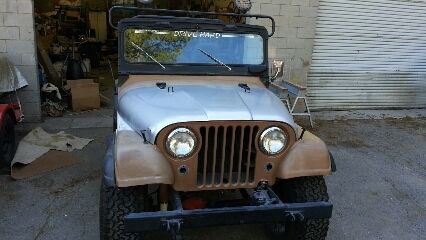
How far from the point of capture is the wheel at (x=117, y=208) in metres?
2.69

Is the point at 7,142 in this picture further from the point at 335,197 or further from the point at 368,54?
the point at 368,54

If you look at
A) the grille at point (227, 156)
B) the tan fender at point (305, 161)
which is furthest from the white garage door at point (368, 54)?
the grille at point (227, 156)

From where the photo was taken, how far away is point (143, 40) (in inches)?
143

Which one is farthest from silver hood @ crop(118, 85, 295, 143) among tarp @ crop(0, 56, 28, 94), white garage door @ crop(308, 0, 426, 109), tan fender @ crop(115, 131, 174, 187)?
white garage door @ crop(308, 0, 426, 109)

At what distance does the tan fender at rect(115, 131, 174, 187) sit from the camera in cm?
252

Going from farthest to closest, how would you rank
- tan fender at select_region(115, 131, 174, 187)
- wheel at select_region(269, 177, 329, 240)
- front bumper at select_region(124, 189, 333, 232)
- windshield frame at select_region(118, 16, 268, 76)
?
windshield frame at select_region(118, 16, 268, 76), wheel at select_region(269, 177, 329, 240), tan fender at select_region(115, 131, 174, 187), front bumper at select_region(124, 189, 333, 232)

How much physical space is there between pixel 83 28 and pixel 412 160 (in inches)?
429

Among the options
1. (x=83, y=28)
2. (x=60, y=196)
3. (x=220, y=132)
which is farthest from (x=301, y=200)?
(x=83, y=28)

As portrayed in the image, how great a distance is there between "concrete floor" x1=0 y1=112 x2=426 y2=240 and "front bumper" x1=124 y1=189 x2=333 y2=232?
0.99 meters

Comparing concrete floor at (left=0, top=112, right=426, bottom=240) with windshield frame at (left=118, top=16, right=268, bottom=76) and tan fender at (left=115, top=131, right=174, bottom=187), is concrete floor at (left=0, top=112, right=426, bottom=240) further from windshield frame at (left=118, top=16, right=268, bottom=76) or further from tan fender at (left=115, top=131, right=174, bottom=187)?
windshield frame at (left=118, top=16, right=268, bottom=76)

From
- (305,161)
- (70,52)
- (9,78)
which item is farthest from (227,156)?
(70,52)

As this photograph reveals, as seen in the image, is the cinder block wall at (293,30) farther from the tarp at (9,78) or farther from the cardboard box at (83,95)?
the tarp at (9,78)

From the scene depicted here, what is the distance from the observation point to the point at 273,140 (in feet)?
8.99

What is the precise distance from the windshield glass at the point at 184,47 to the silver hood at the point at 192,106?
369mm
